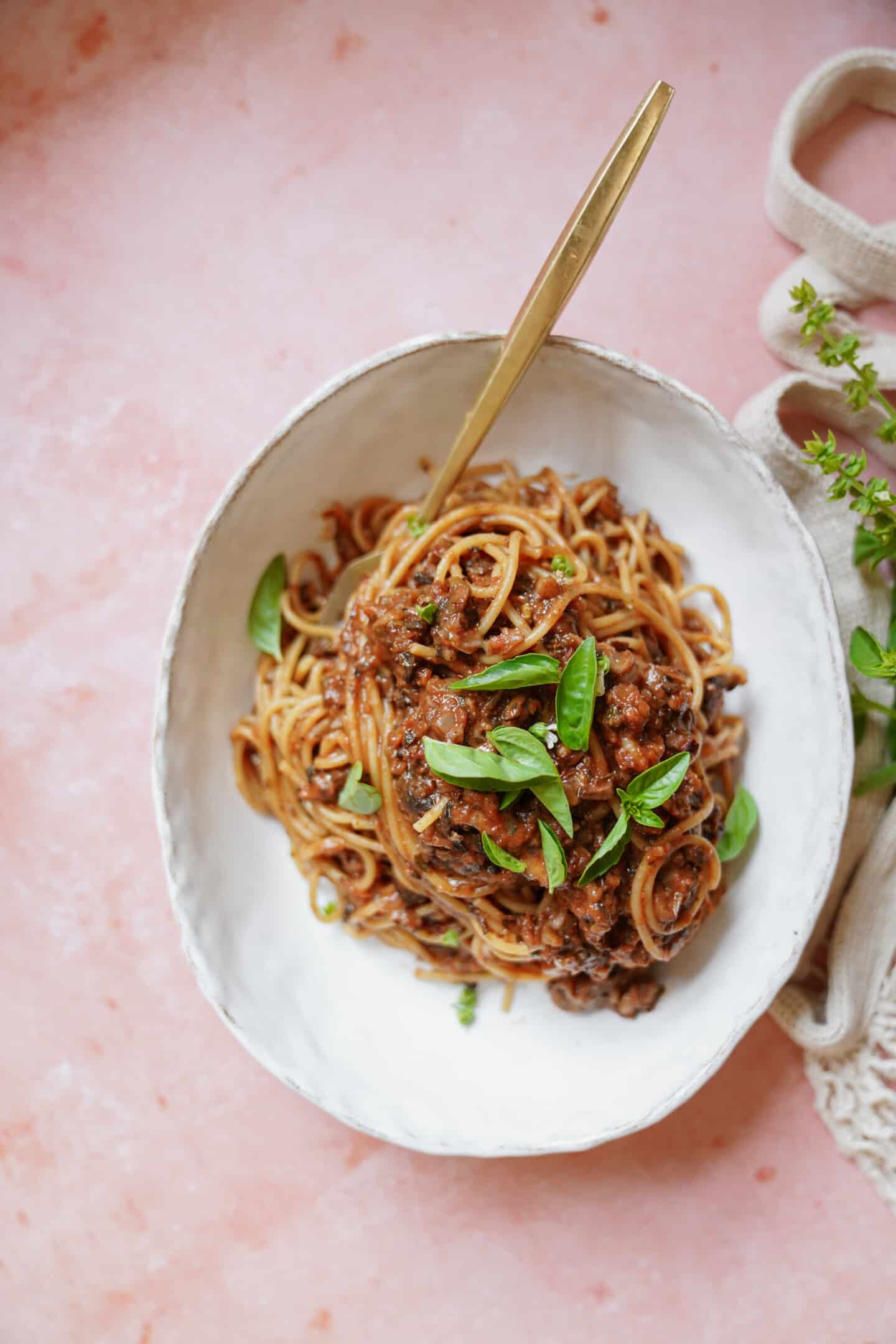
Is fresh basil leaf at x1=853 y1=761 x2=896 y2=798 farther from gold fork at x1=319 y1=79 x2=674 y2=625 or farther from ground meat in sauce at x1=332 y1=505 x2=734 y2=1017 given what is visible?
gold fork at x1=319 y1=79 x2=674 y2=625

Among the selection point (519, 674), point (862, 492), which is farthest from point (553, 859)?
point (862, 492)

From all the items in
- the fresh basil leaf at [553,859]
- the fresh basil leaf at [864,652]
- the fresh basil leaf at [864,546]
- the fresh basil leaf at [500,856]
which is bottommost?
the fresh basil leaf at [500,856]

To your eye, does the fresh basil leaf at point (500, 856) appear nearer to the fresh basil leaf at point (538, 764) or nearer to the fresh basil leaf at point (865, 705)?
the fresh basil leaf at point (538, 764)

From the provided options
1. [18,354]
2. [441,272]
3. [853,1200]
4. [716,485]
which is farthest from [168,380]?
[853,1200]

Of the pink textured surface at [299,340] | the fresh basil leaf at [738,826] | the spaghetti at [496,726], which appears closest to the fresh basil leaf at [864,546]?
the spaghetti at [496,726]

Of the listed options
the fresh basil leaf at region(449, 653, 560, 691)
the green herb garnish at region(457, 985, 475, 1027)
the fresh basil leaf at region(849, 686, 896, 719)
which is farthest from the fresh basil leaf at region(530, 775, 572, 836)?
the fresh basil leaf at region(849, 686, 896, 719)

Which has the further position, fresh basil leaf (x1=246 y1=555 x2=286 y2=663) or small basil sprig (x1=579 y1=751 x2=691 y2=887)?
fresh basil leaf (x1=246 y1=555 x2=286 y2=663)
